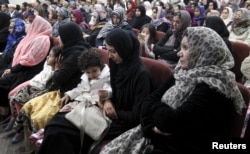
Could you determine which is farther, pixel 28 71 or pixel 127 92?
pixel 28 71

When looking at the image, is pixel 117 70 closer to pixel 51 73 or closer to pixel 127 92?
pixel 127 92

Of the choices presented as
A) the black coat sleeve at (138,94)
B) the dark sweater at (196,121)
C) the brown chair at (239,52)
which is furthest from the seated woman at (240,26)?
the dark sweater at (196,121)

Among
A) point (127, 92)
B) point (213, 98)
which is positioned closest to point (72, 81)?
point (127, 92)

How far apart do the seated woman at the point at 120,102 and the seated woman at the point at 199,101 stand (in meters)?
0.30

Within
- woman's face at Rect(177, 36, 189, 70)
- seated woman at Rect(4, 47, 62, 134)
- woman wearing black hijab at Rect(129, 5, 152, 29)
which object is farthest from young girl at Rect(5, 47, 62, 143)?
woman wearing black hijab at Rect(129, 5, 152, 29)

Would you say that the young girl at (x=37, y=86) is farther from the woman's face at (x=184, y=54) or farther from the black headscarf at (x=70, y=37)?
the woman's face at (x=184, y=54)

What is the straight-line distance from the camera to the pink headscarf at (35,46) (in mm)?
2994

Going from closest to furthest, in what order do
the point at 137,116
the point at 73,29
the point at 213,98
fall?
the point at 213,98 → the point at 137,116 → the point at 73,29

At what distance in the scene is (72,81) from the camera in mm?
2480

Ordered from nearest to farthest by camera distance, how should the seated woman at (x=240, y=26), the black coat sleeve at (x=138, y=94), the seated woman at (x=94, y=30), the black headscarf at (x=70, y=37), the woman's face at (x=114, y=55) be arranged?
1. the black coat sleeve at (x=138, y=94)
2. the woman's face at (x=114, y=55)
3. the black headscarf at (x=70, y=37)
4. the seated woman at (x=240, y=26)
5. the seated woman at (x=94, y=30)

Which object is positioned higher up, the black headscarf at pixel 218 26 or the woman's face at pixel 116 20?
the black headscarf at pixel 218 26

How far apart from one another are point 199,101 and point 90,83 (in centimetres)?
96

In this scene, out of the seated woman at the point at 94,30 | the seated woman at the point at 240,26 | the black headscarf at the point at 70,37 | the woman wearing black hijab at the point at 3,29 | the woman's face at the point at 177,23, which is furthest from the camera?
the seated woman at the point at 94,30

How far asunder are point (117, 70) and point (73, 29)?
77 centimetres
